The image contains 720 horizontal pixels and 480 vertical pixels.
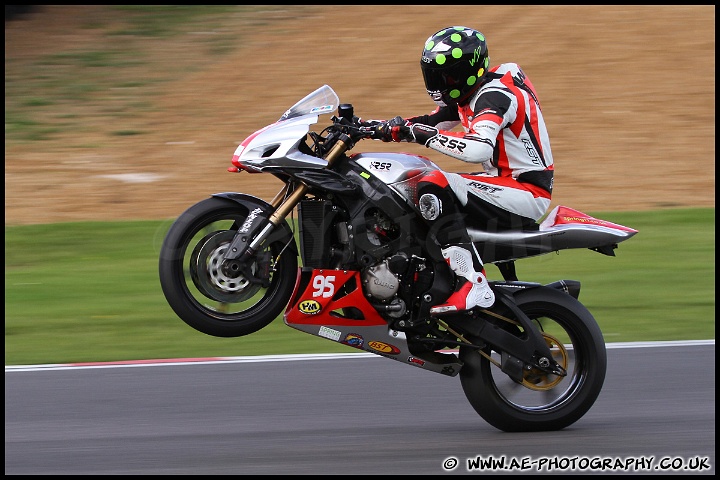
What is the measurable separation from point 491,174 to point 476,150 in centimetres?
42

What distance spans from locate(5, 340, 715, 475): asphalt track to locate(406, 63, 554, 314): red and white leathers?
2.46 ft

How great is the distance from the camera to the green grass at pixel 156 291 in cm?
764

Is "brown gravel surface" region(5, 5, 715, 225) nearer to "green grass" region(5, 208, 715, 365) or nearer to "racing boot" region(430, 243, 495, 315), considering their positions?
"green grass" region(5, 208, 715, 365)

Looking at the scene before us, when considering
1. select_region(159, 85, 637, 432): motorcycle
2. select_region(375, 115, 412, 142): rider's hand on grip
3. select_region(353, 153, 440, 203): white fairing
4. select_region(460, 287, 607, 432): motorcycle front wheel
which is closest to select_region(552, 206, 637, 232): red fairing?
select_region(159, 85, 637, 432): motorcycle

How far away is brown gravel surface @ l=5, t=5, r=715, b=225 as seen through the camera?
42.9 ft

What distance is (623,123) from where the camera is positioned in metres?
15.2

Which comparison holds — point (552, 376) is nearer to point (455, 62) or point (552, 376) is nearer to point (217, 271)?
point (455, 62)

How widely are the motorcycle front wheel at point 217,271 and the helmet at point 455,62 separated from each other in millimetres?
1050

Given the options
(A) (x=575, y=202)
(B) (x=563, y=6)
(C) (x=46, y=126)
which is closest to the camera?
(A) (x=575, y=202)

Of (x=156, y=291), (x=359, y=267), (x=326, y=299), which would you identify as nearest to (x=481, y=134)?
(x=359, y=267)

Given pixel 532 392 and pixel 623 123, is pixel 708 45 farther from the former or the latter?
pixel 532 392

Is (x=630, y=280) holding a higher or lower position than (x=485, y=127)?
lower

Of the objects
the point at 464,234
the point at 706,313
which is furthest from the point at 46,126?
the point at 464,234

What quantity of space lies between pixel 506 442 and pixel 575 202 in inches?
291
